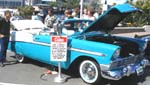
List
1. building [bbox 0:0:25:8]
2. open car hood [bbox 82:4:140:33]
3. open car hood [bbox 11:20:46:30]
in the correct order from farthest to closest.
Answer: building [bbox 0:0:25:8], open car hood [bbox 11:20:46:30], open car hood [bbox 82:4:140:33]

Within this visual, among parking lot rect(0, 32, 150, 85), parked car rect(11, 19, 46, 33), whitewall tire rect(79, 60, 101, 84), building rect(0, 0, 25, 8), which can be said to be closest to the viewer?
whitewall tire rect(79, 60, 101, 84)

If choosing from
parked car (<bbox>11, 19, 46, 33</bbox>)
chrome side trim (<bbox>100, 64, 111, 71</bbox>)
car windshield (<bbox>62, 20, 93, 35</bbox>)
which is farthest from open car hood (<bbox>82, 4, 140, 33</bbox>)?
parked car (<bbox>11, 19, 46, 33</bbox>)

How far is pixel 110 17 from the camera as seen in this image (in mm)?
7785

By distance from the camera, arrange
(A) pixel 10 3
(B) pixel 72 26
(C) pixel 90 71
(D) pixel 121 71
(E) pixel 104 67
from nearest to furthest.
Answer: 1. (E) pixel 104 67
2. (D) pixel 121 71
3. (C) pixel 90 71
4. (B) pixel 72 26
5. (A) pixel 10 3

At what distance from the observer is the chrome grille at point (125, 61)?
22.3 ft

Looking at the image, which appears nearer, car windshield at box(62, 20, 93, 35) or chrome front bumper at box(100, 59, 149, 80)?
chrome front bumper at box(100, 59, 149, 80)

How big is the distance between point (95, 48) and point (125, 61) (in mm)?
724

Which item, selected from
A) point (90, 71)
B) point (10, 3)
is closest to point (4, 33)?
point (90, 71)

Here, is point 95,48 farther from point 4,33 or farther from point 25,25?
point 25,25

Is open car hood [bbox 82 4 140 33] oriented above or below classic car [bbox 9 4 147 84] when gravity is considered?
above

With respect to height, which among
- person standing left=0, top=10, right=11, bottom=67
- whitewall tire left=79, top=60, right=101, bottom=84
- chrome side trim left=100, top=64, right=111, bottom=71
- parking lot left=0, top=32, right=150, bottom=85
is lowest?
parking lot left=0, top=32, right=150, bottom=85

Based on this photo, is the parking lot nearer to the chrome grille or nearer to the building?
the chrome grille

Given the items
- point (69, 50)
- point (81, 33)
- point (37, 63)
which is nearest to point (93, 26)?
point (81, 33)

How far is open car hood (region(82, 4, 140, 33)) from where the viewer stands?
7.31 metres
